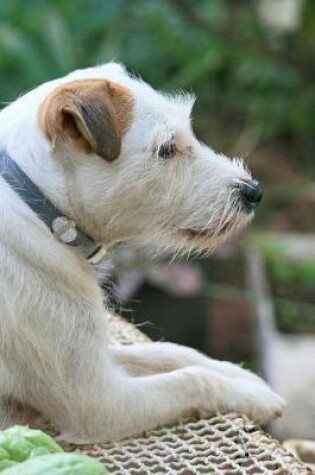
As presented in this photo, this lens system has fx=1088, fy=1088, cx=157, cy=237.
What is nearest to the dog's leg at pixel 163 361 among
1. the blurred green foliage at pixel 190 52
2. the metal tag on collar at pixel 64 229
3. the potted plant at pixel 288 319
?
the metal tag on collar at pixel 64 229

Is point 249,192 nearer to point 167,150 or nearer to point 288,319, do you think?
point 167,150

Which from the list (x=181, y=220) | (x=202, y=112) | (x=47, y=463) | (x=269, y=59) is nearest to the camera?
(x=47, y=463)

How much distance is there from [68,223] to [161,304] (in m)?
1.94

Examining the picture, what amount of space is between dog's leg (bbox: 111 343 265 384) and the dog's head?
175 millimetres

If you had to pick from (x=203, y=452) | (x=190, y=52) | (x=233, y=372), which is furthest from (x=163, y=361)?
(x=190, y=52)

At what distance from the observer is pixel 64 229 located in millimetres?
1406

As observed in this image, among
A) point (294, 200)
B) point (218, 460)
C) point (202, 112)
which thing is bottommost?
point (218, 460)

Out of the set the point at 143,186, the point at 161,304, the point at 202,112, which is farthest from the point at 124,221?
the point at 202,112

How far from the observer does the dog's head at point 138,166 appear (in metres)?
1.38

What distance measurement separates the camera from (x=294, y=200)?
4.08 metres

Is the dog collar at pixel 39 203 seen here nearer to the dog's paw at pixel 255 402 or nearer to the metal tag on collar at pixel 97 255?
the metal tag on collar at pixel 97 255

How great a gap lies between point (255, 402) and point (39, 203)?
1.38 ft

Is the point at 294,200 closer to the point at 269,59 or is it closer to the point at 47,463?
the point at 269,59

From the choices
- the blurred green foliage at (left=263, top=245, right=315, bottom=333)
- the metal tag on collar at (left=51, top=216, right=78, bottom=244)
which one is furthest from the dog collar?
the blurred green foliage at (left=263, top=245, right=315, bottom=333)
